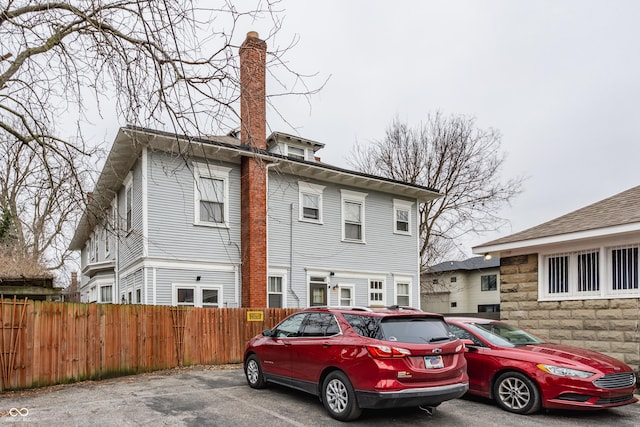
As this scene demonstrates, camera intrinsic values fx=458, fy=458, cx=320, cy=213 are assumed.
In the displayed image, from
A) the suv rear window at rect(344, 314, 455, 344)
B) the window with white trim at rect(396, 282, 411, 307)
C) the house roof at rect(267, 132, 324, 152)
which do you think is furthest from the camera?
the house roof at rect(267, 132, 324, 152)

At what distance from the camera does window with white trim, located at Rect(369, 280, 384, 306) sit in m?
18.5

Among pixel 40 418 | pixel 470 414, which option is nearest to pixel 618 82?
pixel 470 414

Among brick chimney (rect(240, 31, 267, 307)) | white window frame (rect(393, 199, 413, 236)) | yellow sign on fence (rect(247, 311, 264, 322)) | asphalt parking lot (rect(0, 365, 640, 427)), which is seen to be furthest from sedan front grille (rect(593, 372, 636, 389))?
white window frame (rect(393, 199, 413, 236))

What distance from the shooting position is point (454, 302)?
4069cm

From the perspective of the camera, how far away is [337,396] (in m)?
6.55

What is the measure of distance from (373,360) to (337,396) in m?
0.93

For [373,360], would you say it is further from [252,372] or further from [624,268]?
[624,268]

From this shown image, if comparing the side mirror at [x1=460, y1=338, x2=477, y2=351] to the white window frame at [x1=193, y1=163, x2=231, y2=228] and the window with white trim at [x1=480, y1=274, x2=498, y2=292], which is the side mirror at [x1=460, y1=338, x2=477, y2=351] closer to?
the white window frame at [x1=193, y1=163, x2=231, y2=228]

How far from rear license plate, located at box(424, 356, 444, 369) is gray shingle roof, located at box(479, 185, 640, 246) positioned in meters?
5.51

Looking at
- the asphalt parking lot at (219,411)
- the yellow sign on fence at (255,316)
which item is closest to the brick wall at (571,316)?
the asphalt parking lot at (219,411)

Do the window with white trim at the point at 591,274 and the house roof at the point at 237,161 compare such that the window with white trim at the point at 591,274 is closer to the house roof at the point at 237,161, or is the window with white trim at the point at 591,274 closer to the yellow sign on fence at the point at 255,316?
the house roof at the point at 237,161

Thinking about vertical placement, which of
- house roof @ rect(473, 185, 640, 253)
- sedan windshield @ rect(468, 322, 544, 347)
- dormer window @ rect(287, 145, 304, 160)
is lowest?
sedan windshield @ rect(468, 322, 544, 347)

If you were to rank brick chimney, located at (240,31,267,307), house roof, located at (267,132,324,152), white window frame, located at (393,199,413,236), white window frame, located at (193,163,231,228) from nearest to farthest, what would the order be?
white window frame, located at (193,163,231,228) → brick chimney, located at (240,31,267,307) → white window frame, located at (393,199,413,236) → house roof, located at (267,132,324,152)

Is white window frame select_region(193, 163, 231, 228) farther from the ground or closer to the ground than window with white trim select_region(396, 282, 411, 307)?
farther from the ground
